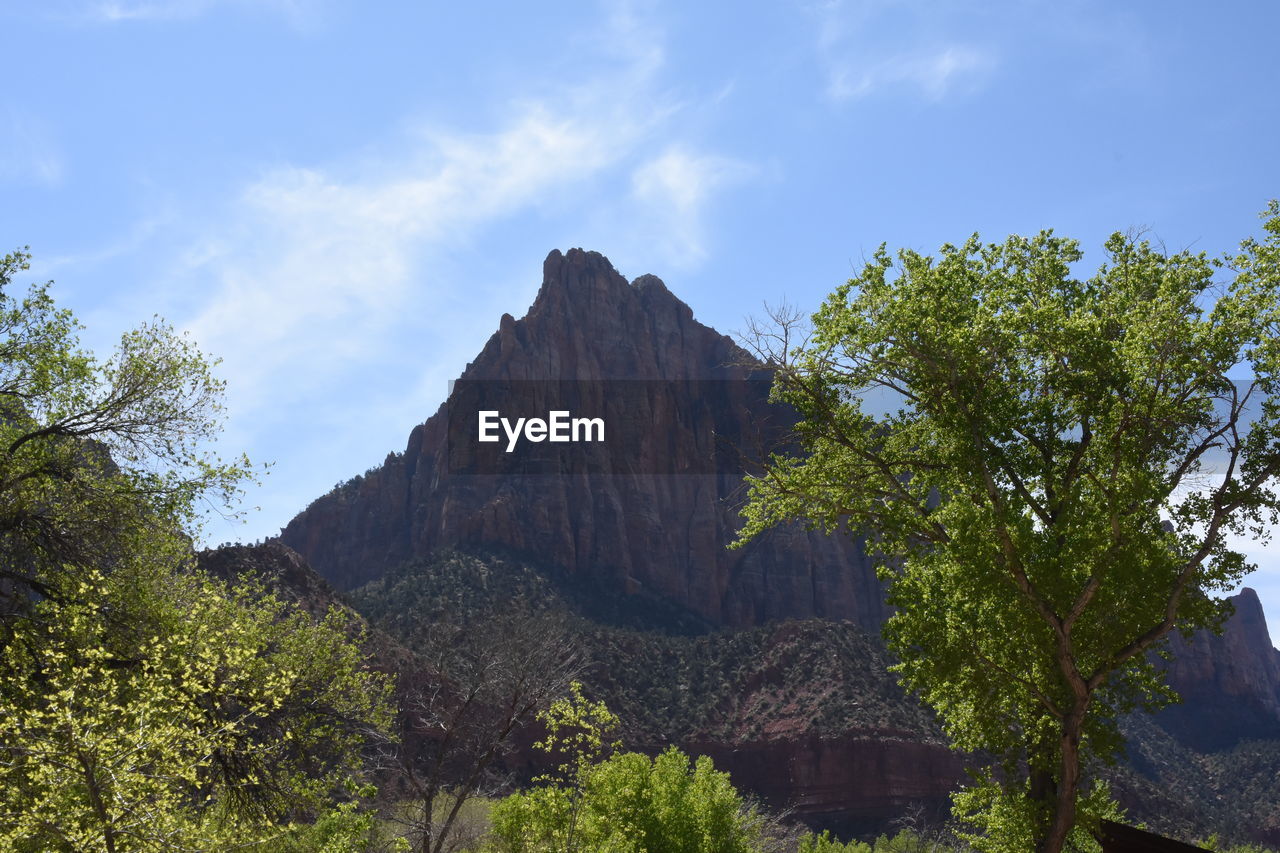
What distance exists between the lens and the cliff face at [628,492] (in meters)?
129

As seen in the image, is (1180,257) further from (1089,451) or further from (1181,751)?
(1181,751)

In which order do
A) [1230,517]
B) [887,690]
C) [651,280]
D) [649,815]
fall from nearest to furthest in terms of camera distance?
[1230,517] < [649,815] < [887,690] < [651,280]

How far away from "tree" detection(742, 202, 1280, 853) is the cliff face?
101676 mm

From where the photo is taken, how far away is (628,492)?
139250 millimetres

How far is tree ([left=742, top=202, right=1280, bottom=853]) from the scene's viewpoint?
16.8 m

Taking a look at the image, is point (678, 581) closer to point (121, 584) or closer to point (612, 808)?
point (612, 808)

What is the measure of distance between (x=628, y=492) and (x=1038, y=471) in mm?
120794

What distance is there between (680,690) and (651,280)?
90031 millimetres

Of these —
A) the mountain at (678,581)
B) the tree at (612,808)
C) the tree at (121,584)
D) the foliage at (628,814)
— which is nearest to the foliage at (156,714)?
the tree at (121,584)

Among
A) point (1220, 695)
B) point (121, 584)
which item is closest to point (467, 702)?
point (121, 584)

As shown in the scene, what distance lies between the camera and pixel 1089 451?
724 inches

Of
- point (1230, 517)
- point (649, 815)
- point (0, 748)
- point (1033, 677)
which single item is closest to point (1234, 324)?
point (1230, 517)

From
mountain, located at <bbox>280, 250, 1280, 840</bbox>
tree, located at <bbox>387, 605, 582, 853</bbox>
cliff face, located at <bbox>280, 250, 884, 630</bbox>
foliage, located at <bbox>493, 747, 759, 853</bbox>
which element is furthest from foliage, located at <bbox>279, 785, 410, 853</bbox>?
cliff face, located at <bbox>280, 250, 884, 630</bbox>

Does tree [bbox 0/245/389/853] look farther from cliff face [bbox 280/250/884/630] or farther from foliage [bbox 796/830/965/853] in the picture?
cliff face [bbox 280/250/884/630]
